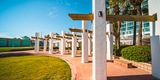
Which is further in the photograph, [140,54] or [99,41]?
[140,54]

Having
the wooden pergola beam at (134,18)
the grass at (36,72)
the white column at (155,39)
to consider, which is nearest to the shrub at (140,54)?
the white column at (155,39)

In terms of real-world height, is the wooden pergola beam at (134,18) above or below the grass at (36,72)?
above

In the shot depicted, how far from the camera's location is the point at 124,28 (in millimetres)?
65438

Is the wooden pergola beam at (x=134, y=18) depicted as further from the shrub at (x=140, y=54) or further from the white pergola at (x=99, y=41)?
the shrub at (x=140, y=54)

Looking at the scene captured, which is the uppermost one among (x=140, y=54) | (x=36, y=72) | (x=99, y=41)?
(x=99, y=41)

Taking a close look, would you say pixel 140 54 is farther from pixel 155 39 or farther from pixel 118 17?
pixel 118 17

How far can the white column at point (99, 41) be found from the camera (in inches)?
230

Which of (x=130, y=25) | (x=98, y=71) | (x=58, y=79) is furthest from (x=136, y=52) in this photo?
(x=130, y=25)

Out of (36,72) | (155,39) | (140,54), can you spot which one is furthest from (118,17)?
(36,72)

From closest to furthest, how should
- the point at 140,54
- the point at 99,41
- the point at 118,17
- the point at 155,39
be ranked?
the point at 99,41 < the point at 118,17 < the point at 155,39 < the point at 140,54

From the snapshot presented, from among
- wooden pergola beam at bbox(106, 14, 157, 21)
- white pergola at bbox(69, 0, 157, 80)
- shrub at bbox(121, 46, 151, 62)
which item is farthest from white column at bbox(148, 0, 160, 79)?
white pergola at bbox(69, 0, 157, 80)

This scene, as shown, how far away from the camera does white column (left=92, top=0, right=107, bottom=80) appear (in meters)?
5.83

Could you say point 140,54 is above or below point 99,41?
below

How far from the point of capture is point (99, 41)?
5875mm
